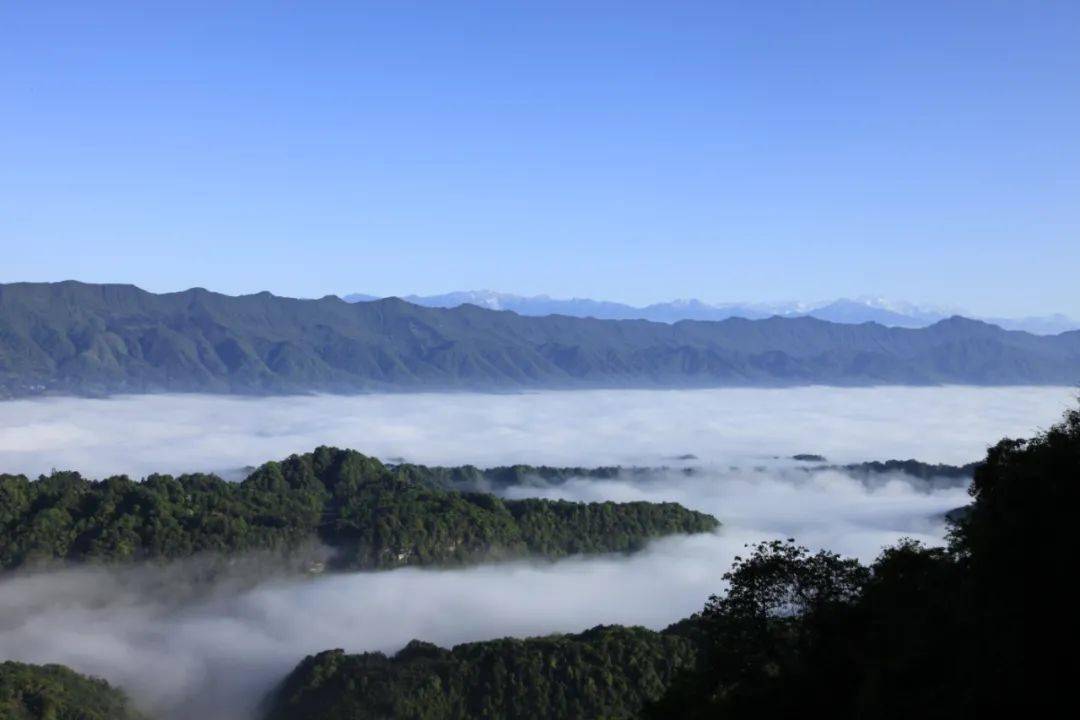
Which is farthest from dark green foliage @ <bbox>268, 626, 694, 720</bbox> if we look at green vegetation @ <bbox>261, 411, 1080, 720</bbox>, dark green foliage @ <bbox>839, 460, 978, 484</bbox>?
dark green foliage @ <bbox>839, 460, 978, 484</bbox>

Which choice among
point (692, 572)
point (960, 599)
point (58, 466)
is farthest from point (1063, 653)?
point (58, 466)

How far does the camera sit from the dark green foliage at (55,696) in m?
53.5

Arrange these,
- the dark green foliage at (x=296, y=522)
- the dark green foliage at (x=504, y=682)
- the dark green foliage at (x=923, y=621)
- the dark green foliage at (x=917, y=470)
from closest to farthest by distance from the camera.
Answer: the dark green foliage at (x=923, y=621)
the dark green foliage at (x=504, y=682)
the dark green foliage at (x=296, y=522)
the dark green foliage at (x=917, y=470)

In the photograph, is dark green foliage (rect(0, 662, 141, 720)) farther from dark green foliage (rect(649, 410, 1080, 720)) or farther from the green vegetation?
dark green foliage (rect(649, 410, 1080, 720))

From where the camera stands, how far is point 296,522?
105m

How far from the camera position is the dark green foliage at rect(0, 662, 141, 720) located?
53469 millimetres

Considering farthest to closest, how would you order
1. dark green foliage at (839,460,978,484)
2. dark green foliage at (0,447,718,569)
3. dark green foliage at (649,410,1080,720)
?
dark green foliage at (839,460,978,484) < dark green foliage at (0,447,718,569) < dark green foliage at (649,410,1080,720)

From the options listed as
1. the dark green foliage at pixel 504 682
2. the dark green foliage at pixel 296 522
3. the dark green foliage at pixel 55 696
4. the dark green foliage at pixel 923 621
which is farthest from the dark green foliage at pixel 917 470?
the dark green foliage at pixel 923 621

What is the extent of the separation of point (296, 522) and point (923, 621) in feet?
296

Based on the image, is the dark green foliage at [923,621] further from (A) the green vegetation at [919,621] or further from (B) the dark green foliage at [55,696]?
(B) the dark green foliage at [55,696]

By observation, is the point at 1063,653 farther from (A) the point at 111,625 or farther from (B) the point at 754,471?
(B) the point at 754,471

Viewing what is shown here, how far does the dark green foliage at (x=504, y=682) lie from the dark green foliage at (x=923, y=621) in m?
32.1

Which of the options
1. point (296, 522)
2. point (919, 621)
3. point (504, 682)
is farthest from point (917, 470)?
point (919, 621)

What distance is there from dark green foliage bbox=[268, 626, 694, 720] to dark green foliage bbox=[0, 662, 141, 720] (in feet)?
30.2
